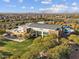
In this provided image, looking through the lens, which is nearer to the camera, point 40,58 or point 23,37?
point 40,58

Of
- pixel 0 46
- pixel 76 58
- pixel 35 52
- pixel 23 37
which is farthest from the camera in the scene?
pixel 23 37

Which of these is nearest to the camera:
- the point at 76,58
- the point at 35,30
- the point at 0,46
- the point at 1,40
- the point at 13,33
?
the point at 76,58

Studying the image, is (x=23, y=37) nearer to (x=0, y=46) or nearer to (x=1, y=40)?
(x=1, y=40)

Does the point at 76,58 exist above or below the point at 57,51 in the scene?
below

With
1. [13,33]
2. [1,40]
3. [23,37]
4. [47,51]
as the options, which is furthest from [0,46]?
[47,51]

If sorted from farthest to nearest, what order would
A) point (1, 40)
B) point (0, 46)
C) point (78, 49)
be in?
point (1, 40) → point (0, 46) → point (78, 49)

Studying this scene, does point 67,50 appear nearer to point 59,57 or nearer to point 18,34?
point 59,57

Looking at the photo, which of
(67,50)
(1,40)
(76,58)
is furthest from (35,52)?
(1,40)

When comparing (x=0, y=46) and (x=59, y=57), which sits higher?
(x=59, y=57)

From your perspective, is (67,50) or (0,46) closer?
(67,50)
